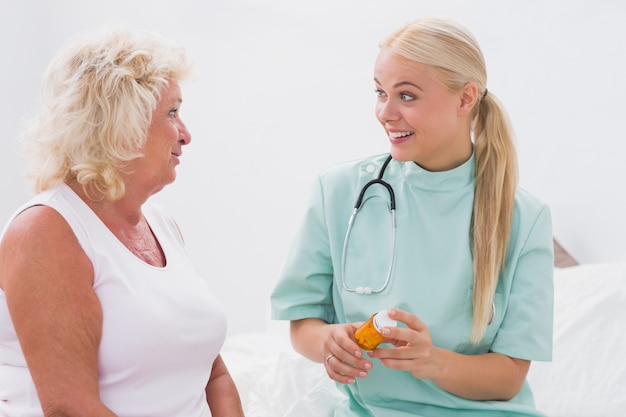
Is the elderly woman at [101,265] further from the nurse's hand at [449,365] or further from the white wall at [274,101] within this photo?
the white wall at [274,101]

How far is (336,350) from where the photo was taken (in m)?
1.56

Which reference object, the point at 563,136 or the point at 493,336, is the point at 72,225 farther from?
the point at 563,136

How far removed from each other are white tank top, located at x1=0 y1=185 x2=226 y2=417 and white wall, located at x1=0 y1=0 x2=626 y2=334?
4.89 feet

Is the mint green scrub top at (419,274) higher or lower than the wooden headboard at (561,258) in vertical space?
higher

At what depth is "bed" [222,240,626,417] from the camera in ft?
6.01

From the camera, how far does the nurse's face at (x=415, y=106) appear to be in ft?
5.32

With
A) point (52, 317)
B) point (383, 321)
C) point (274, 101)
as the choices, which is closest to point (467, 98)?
point (383, 321)

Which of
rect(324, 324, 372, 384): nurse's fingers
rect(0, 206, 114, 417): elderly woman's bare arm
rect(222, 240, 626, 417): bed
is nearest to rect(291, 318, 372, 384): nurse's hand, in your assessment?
rect(324, 324, 372, 384): nurse's fingers

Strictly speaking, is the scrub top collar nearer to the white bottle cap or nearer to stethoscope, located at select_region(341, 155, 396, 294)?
stethoscope, located at select_region(341, 155, 396, 294)

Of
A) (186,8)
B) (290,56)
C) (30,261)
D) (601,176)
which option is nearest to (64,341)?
(30,261)

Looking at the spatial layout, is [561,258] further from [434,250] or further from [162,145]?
[162,145]

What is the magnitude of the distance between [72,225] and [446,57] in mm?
744

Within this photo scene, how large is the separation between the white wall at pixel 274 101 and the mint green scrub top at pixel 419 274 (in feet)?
3.04

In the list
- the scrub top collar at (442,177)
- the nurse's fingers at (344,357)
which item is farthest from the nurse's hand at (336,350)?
the scrub top collar at (442,177)
